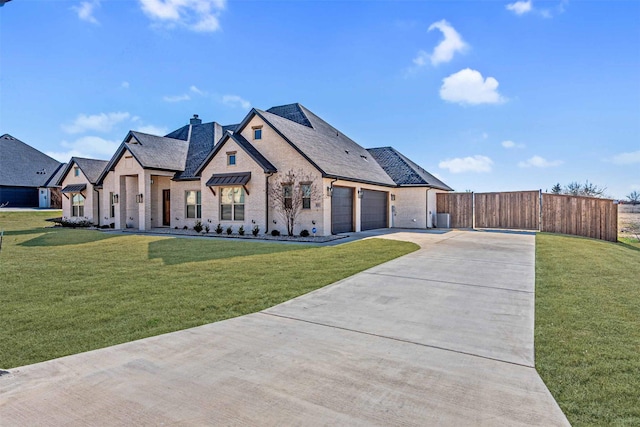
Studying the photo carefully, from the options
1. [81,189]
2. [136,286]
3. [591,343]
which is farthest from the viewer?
[81,189]

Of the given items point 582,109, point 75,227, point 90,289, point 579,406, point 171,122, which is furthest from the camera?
point 171,122

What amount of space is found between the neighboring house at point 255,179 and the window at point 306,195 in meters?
0.13

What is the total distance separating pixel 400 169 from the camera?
79.4ft

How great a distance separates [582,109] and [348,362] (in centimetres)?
1705

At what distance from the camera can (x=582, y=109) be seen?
584 inches

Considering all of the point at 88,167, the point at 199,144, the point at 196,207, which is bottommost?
the point at 196,207

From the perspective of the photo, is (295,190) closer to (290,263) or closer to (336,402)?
(290,263)

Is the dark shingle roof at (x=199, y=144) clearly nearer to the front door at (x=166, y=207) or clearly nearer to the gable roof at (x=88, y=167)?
the front door at (x=166, y=207)

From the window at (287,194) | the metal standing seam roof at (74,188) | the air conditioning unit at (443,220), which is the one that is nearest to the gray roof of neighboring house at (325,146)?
the window at (287,194)

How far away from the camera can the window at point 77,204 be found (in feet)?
82.1

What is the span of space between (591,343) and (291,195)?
14.1 m

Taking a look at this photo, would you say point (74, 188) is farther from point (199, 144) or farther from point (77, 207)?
point (199, 144)

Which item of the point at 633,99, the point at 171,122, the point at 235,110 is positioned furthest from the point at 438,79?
the point at 171,122

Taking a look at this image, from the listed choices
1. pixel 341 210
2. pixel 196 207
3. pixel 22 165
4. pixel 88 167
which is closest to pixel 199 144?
pixel 196 207
